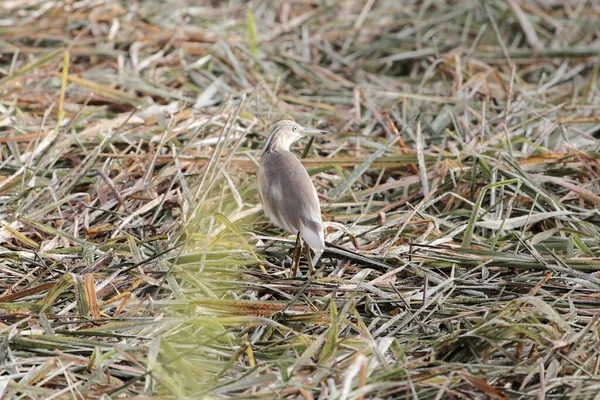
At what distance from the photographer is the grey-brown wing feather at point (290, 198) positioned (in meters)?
3.76

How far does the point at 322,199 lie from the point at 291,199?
3.23ft

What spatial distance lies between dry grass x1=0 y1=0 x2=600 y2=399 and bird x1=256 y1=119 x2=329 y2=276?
21 centimetres

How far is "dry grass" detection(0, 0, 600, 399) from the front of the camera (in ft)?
10.9

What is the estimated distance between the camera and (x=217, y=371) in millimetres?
3295

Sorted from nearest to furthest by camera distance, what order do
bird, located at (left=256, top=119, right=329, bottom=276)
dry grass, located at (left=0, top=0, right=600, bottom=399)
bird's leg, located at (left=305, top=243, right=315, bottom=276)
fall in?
dry grass, located at (left=0, top=0, right=600, bottom=399) < bird, located at (left=256, top=119, right=329, bottom=276) < bird's leg, located at (left=305, top=243, right=315, bottom=276)

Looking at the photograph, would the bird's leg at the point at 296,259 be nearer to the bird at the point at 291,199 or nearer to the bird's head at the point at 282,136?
the bird at the point at 291,199

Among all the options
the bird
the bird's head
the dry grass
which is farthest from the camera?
the bird's head

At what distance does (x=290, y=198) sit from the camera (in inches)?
152

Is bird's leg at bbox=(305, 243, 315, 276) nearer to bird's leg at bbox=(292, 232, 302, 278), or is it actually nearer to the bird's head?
bird's leg at bbox=(292, 232, 302, 278)

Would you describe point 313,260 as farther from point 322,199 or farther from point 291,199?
point 322,199

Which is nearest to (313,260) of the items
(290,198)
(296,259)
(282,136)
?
→ (296,259)

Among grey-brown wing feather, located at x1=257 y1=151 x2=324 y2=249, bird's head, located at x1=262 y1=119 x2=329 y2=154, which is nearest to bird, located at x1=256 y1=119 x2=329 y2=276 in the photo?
grey-brown wing feather, located at x1=257 y1=151 x2=324 y2=249

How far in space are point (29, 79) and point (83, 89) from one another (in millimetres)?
307

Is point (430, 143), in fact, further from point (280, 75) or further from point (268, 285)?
point (268, 285)
